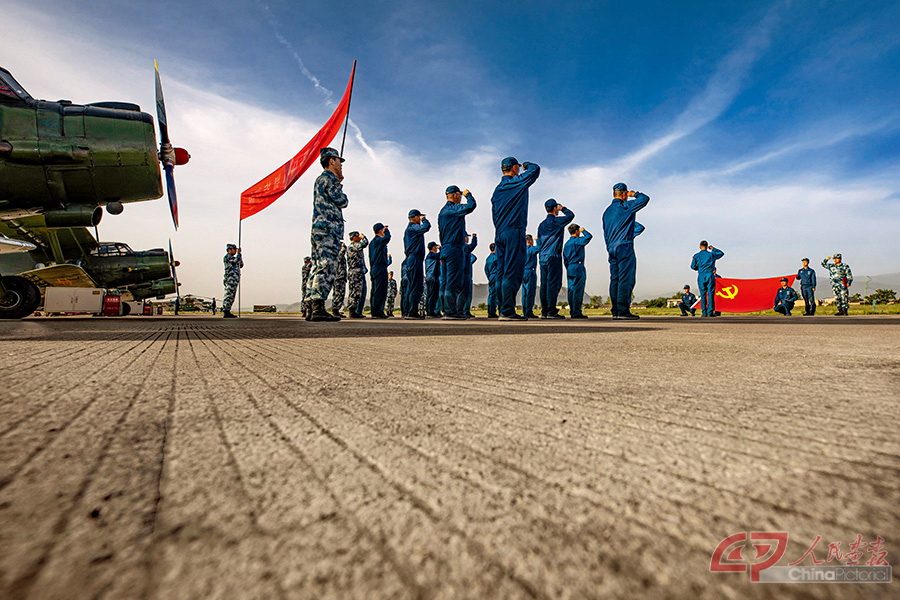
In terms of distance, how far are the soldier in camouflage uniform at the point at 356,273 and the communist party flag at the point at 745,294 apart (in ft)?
34.8

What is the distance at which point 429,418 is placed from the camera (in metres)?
0.50

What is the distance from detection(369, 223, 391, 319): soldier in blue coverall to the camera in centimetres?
898

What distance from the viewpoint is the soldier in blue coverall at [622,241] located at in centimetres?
651

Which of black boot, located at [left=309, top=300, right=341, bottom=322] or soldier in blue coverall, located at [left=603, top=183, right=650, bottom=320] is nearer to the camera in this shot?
black boot, located at [left=309, top=300, right=341, bottom=322]

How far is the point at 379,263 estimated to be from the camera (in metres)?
9.16

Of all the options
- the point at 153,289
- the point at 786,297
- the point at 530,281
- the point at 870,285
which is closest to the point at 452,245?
the point at 530,281

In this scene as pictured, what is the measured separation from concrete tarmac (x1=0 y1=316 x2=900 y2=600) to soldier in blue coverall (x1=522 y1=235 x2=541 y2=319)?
7.24 meters

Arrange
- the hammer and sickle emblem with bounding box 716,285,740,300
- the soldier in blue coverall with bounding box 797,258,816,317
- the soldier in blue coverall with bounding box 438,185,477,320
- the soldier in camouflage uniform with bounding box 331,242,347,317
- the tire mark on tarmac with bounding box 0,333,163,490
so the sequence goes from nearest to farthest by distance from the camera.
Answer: the tire mark on tarmac with bounding box 0,333,163,490 → the soldier in camouflage uniform with bounding box 331,242,347,317 → the soldier in blue coverall with bounding box 438,185,477,320 → the soldier in blue coverall with bounding box 797,258,816,317 → the hammer and sickle emblem with bounding box 716,285,740,300

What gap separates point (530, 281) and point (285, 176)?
716 centimetres

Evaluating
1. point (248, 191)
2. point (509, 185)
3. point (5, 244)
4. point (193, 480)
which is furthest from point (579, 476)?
point (248, 191)

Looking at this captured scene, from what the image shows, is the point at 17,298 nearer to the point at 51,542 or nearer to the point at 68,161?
the point at 68,161

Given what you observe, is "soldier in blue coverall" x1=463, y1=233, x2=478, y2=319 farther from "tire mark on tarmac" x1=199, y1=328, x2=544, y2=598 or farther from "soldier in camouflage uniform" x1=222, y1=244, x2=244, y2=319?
"tire mark on tarmac" x1=199, y1=328, x2=544, y2=598

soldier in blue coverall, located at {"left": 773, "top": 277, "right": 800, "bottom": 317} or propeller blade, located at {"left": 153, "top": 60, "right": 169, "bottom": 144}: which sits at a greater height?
propeller blade, located at {"left": 153, "top": 60, "right": 169, "bottom": 144}

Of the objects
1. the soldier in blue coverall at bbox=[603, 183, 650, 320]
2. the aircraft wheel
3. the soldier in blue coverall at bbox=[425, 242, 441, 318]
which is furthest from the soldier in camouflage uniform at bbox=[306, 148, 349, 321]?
the soldier in blue coverall at bbox=[425, 242, 441, 318]
